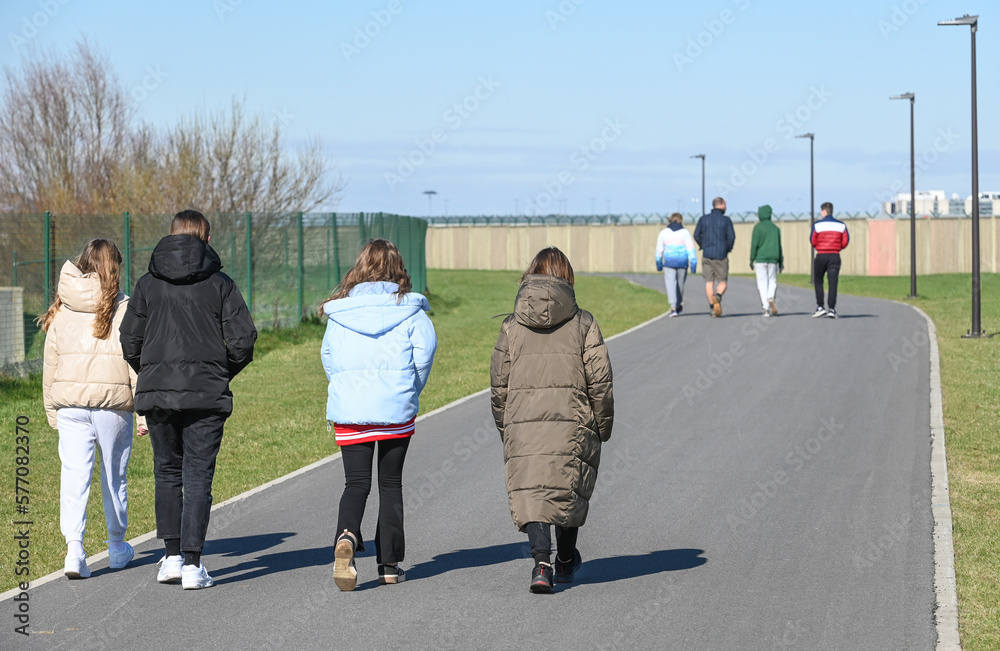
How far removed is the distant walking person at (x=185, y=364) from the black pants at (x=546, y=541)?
163 centimetres

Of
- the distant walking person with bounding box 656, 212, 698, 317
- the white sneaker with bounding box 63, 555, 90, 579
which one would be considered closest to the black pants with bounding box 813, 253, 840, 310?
the distant walking person with bounding box 656, 212, 698, 317

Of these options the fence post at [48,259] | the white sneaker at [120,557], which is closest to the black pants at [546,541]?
the white sneaker at [120,557]

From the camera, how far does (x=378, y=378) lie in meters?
6.15

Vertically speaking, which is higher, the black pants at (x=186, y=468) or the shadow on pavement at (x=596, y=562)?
the black pants at (x=186, y=468)

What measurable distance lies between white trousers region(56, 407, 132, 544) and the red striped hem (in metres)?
1.23

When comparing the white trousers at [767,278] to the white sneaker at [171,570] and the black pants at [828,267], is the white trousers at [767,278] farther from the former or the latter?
the white sneaker at [171,570]

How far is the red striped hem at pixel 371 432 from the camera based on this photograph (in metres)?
6.20

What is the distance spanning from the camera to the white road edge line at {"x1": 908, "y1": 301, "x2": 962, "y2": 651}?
543 centimetres

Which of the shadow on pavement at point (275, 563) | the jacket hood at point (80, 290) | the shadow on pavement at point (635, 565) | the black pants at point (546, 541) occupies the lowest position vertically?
the shadow on pavement at point (635, 565)

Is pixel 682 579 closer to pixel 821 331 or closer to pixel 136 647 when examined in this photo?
pixel 136 647

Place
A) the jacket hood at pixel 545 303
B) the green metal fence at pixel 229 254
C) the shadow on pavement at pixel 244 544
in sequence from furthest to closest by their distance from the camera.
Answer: the green metal fence at pixel 229 254 < the shadow on pavement at pixel 244 544 < the jacket hood at pixel 545 303

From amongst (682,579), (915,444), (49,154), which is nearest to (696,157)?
(49,154)

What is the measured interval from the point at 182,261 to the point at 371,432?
1.28 meters

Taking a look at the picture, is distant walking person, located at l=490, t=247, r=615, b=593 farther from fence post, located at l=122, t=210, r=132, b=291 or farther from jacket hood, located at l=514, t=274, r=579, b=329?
fence post, located at l=122, t=210, r=132, b=291
